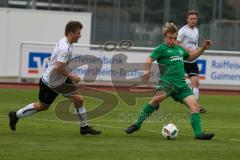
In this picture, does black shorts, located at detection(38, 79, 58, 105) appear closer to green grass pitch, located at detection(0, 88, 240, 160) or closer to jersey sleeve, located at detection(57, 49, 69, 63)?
green grass pitch, located at detection(0, 88, 240, 160)

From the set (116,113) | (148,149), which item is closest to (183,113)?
(116,113)

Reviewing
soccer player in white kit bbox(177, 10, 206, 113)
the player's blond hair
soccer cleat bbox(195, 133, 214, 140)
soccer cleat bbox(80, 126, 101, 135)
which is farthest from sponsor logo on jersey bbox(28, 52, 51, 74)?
soccer cleat bbox(195, 133, 214, 140)

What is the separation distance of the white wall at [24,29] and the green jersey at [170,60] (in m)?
18.2

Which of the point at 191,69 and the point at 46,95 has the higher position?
the point at 191,69

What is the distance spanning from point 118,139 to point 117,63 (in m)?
15.4

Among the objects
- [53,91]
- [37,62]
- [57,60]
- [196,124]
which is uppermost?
[57,60]

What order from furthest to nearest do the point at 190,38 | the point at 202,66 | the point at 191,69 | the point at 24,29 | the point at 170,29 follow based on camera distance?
the point at 24,29
the point at 202,66
the point at 191,69
the point at 190,38
the point at 170,29

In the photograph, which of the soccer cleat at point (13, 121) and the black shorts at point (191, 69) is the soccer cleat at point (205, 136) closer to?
the soccer cleat at point (13, 121)

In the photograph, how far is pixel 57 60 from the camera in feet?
41.2

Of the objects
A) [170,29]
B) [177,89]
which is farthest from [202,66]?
[170,29]

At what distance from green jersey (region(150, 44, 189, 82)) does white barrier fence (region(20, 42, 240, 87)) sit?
12537 mm

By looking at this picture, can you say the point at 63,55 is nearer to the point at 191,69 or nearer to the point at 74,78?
the point at 74,78

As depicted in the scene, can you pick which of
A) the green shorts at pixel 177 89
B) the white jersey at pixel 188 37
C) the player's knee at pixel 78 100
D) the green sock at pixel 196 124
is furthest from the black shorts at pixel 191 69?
the player's knee at pixel 78 100

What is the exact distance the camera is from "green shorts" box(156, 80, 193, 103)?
1293 centimetres
